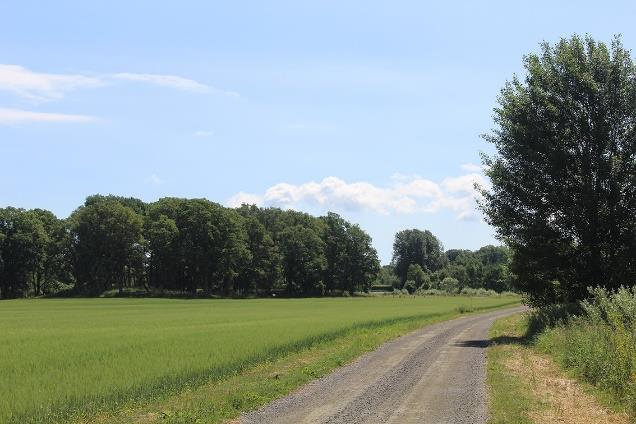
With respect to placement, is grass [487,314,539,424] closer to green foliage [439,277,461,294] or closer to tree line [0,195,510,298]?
tree line [0,195,510,298]

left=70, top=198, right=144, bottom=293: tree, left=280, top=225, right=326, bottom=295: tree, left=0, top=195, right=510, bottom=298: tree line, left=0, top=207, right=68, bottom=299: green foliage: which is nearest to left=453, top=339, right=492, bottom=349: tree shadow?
left=0, top=195, right=510, bottom=298: tree line

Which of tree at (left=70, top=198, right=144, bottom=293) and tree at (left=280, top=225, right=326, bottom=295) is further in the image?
tree at (left=280, top=225, right=326, bottom=295)

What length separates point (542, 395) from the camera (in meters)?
14.2

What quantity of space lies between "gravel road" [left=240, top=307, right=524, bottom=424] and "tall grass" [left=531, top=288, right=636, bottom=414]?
295 cm

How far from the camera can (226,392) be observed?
1492 centimetres

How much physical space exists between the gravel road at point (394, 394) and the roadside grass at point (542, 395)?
0.42 meters

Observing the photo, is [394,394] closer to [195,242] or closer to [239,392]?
[239,392]

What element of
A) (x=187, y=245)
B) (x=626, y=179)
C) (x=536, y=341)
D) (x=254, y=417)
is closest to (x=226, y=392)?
A: (x=254, y=417)

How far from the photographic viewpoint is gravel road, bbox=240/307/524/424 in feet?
39.8

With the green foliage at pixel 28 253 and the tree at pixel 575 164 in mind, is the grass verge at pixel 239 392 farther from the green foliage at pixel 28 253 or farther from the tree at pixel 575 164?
the green foliage at pixel 28 253

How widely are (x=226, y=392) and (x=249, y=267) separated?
119942mm

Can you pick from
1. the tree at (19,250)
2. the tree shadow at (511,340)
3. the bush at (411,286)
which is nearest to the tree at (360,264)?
the bush at (411,286)

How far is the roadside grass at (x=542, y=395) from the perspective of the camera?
11961 millimetres

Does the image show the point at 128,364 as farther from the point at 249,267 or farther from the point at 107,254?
the point at 249,267
